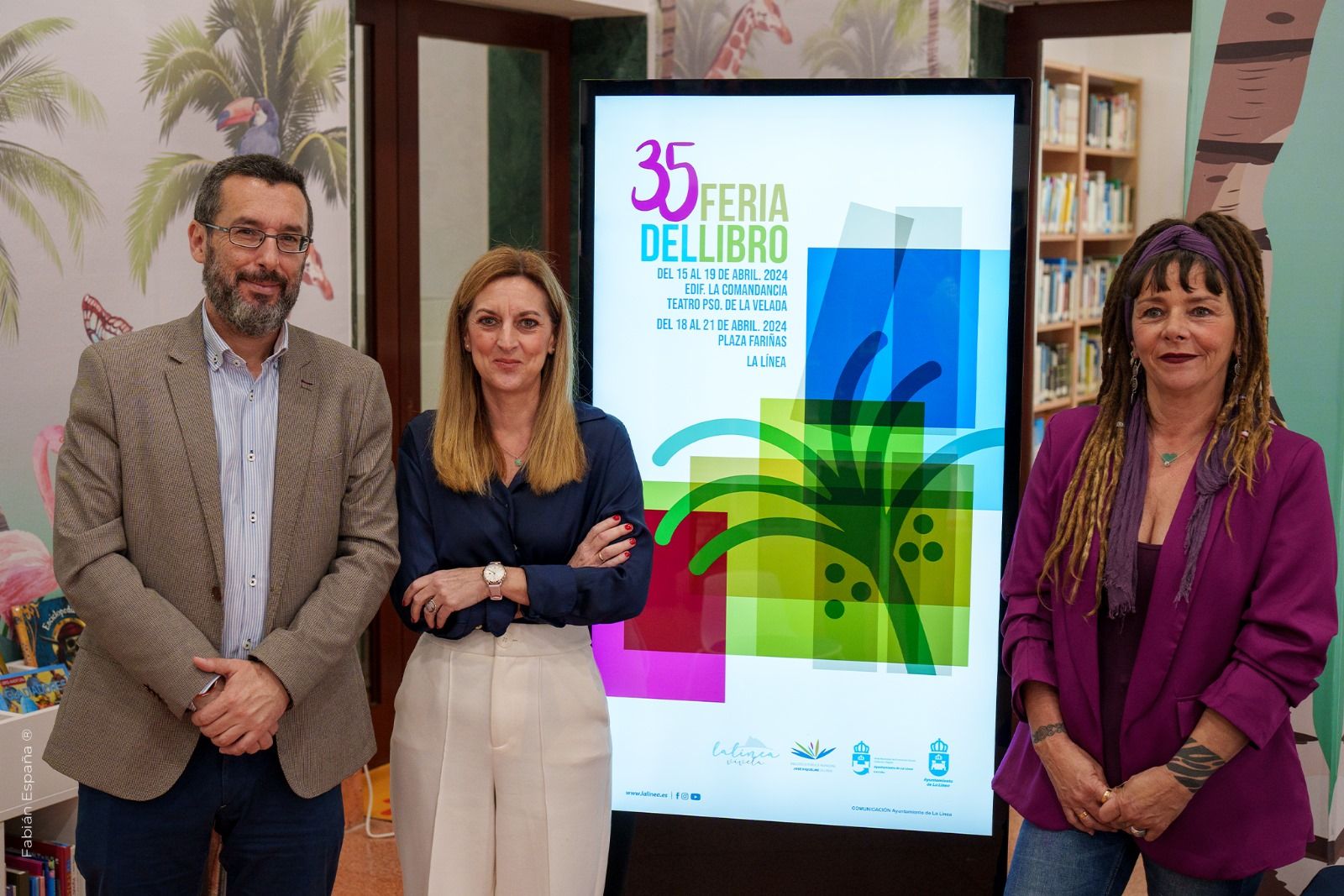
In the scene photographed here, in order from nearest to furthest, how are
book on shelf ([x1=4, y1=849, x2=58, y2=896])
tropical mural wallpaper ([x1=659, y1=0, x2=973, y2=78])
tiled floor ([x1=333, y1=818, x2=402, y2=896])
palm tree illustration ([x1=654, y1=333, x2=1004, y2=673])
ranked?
book on shelf ([x1=4, y1=849, x2=58, y2=896])
palm tree illustration ([x1=654, y1=333, x2=1004, y2=673])
tiled floor ([x1=333, y1=818, x2=402, y2=896])
tropical mural wallpaper ([x1=659, y1=0, x2=973, y2=78])

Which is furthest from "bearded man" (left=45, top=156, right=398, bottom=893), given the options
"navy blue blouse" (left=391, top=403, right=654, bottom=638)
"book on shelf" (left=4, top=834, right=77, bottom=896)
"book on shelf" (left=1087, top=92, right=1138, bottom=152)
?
"book on shelf" (left=1087, top=92, right=1138, bottom=152)

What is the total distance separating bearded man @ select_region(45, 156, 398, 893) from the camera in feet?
6.79

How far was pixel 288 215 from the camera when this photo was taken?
2182 mm

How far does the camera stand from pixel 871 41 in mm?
4125

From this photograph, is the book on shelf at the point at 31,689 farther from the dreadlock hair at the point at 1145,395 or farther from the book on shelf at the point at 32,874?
the dreadlock hair at the point at 1145,395

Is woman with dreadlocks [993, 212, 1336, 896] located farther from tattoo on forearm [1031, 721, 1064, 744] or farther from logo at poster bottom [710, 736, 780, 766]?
logo at poster bottom [710, 736, 780, 766]

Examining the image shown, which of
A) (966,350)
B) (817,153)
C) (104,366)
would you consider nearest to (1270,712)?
(966,350)

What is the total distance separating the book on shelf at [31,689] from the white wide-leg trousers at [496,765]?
3.17 feet

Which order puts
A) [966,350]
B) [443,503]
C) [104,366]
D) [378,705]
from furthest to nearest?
[378,705] → [966,350] → [443,503] → [104,366]

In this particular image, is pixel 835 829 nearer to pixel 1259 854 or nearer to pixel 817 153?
pixel 1259 854

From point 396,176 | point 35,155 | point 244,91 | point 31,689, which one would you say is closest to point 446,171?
point 396,176

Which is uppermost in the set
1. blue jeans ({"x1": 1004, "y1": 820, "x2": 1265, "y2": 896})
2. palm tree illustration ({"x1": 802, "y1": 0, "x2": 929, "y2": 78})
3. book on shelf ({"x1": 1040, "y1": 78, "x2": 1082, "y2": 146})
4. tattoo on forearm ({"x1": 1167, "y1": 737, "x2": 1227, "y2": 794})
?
book on shelf ({"x1": 1040, "y1": 78, "x2": 1082, "y2": 146})

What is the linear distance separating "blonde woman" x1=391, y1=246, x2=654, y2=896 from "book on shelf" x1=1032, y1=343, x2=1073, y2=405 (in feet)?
15.9

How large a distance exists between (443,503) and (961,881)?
1.55 metres
